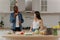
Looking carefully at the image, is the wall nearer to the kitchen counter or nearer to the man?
the man

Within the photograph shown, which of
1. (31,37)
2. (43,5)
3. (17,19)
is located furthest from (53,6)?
(31,37)

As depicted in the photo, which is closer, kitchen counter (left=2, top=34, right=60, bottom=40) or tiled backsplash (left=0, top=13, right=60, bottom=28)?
kitchen counter (left=2, top=34, right=60, bottom=40)

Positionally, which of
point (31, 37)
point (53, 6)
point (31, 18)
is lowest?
point (31, 37)

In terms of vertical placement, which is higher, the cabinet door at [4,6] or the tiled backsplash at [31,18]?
the cabinet door at [4,6]

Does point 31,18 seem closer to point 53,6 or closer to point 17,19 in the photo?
point 53,6

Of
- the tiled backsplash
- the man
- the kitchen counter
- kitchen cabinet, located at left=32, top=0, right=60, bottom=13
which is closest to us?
the kitchen counter

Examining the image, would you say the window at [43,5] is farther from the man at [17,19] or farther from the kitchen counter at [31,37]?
the kitchen counter at [31,37]

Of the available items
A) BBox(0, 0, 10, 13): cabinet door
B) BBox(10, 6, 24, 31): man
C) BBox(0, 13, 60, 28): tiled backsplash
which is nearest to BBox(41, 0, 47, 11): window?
BBox(0, 13, 60, 28): tiled backsplash

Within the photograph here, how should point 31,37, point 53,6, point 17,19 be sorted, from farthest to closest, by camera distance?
1. point 53,6
2. point 17,19
3. point 31,37

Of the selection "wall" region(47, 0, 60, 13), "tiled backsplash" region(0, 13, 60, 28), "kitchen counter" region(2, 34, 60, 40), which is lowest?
"kitchen counter" region(2, 34, 60, 40)

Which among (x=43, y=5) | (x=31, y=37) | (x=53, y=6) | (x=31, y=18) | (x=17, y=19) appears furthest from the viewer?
(x=31, y=18)

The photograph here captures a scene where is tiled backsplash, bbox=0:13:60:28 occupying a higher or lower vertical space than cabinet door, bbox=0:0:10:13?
lower

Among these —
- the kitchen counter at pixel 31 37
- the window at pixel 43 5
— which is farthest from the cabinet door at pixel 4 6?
the kitchen counter at pixel 31 37

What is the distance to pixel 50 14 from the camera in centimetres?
675
